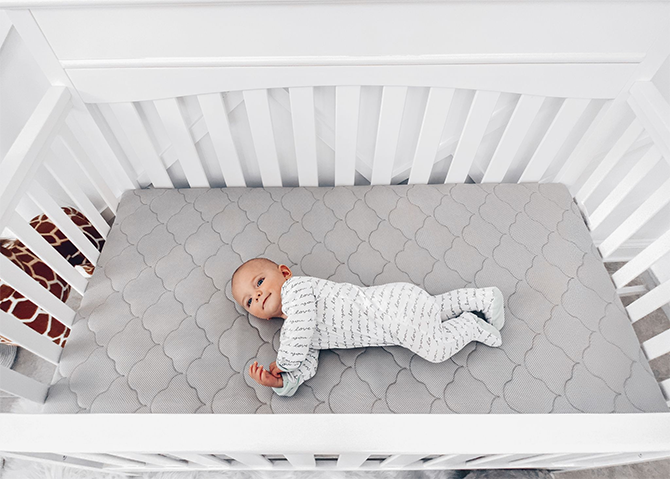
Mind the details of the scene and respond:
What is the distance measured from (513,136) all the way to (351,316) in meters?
0.66

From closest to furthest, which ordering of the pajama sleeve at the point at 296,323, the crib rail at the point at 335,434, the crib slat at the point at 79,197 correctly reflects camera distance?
the crib rail at the point at 335,434 < the pajama sleeve at the point at 296,323 < the crib slat at the point at 79,197

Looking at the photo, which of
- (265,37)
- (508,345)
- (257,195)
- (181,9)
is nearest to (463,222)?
(508,345)

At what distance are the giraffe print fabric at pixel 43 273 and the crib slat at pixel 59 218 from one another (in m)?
0.15

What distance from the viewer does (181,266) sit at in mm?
1137

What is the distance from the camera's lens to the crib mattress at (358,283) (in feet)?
3.16

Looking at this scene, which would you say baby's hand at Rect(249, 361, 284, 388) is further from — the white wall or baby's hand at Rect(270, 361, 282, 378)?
the white wall

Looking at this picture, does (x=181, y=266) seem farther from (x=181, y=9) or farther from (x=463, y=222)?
(x=463, y=222)

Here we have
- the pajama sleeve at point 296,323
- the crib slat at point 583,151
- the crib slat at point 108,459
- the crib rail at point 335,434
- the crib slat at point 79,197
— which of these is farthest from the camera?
the crib slat at point 583,151

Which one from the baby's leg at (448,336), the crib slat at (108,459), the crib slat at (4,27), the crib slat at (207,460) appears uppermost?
the crib slat at (4,27)

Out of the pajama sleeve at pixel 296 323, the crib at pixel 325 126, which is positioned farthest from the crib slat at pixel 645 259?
the pajama sleeve at pixel 296 323

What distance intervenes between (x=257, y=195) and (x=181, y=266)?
0.97ft

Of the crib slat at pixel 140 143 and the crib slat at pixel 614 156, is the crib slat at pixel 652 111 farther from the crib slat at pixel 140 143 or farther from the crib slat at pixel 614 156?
the crib slat at pixel 140 143

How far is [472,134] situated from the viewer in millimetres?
1163

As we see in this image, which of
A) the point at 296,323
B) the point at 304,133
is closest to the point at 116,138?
the point at 304,133
